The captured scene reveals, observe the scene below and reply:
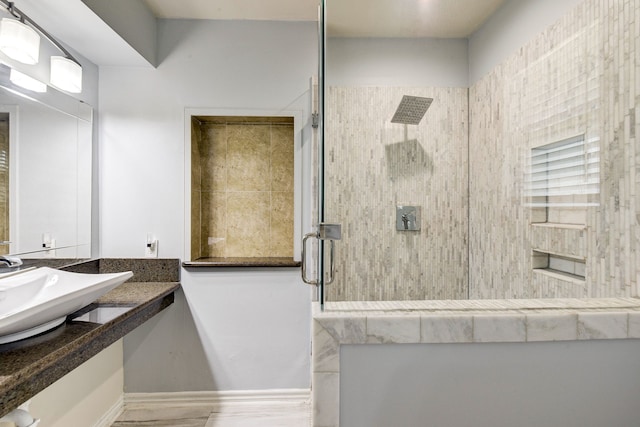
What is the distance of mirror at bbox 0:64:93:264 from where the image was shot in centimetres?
154

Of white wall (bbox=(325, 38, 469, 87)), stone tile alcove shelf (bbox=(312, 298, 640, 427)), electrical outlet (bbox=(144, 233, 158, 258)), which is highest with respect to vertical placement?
white wall (bbox=(325, 38, 469, 87))

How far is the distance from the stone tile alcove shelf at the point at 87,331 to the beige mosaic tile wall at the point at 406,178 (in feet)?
3.64

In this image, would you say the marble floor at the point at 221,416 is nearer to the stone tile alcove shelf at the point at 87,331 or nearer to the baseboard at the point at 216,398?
the baseboard at the point at 216,398

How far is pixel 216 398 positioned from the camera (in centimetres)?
220

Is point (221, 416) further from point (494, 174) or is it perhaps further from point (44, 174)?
point (494, 174)

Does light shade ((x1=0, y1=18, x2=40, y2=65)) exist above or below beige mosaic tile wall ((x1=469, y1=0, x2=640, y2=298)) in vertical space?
above

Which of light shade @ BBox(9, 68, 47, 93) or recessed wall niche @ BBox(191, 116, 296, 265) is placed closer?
light shade @ BBox(9, 68, 47, 93)

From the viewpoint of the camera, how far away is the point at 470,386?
0.98 metres

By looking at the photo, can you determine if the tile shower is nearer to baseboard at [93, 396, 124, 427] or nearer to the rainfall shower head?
the rainfall shower head

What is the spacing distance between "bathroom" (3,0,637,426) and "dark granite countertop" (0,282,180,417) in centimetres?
39

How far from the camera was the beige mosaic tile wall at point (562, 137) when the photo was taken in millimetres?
1097

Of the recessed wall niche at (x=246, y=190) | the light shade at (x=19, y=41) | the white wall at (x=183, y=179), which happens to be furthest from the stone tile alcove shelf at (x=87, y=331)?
the light shade at (x=19, y=41)

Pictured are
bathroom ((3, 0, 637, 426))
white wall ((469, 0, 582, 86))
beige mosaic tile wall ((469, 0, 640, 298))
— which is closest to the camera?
beige mosaic tile wall ((469, 0, 640, 298))

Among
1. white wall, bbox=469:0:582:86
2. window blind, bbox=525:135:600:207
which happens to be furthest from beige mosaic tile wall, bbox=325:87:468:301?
window blind, bbox=525:135:600:207
